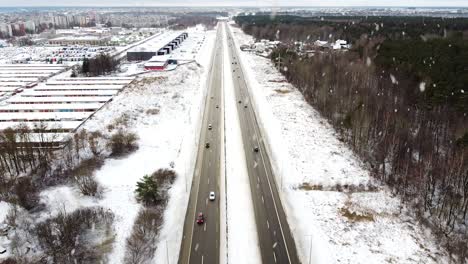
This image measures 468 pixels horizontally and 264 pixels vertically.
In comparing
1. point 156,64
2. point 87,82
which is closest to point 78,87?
point 87,82

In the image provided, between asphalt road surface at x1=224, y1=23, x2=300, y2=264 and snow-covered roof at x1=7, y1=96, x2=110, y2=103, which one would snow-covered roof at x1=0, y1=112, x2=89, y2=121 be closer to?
snow-covered roof at x1=7, y1=96, x2=110, y2=103

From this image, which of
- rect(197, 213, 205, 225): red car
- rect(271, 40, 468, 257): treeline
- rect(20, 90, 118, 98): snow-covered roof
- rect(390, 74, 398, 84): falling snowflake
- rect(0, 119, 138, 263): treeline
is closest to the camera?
rect(0, 119, 138, 263): treeline

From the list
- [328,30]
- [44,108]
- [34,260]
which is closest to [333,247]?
[34,260]

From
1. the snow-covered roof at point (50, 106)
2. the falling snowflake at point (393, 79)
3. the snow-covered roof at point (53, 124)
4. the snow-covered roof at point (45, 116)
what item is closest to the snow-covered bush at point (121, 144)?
the snow-covered roof at point (53, 124)

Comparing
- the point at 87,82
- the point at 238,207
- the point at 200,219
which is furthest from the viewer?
the point at 87,82

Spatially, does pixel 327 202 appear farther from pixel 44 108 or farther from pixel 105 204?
pixel 44 108

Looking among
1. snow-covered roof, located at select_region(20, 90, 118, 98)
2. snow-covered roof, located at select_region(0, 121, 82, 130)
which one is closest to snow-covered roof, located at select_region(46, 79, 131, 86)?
snow-covered roof, located at select_region(20, 90, 118, 98)

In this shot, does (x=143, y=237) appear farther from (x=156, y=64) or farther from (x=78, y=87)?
(x=156, y=64)
